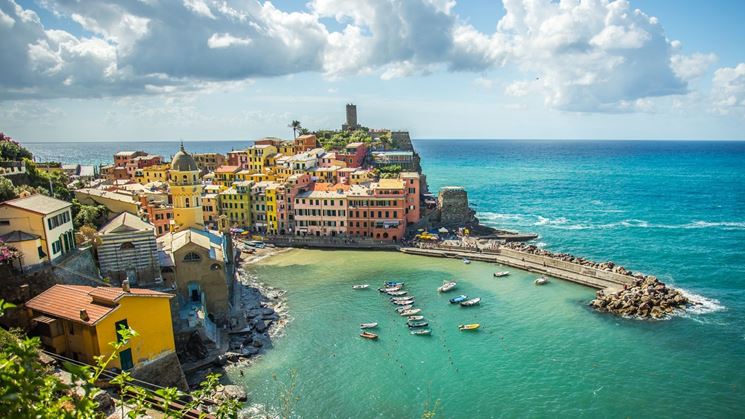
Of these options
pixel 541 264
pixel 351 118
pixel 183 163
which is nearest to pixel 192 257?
pixel 183 163

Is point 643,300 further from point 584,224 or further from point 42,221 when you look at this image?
point 42,221

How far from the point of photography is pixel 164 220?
2672 inches

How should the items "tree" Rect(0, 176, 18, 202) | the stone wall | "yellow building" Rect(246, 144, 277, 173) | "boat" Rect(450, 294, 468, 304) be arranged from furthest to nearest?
"yellow building" Rect(246, 144, 277, 173), "boat" Rect(450, 294, 468, 304), "tree" Rect(0, 176, 18, 202), the stone wall

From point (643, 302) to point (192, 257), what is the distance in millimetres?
45941

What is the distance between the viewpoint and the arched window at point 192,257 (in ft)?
144

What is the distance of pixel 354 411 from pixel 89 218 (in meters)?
32.9

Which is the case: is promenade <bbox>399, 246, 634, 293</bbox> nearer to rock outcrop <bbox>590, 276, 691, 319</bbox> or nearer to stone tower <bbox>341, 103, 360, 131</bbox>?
rock outcrop <bbox>590, 276, 691, 319</bbox>

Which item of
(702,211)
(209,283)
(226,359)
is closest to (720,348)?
(226,359)

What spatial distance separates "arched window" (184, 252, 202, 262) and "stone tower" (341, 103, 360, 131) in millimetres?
113627

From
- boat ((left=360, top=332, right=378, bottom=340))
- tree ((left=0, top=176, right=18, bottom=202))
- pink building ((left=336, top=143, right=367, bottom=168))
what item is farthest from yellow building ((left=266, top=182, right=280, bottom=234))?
tree ((left=0, top=176, right=18, bottom=202))

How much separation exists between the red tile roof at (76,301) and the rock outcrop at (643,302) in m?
44.0

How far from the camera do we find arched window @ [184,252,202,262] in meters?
43.8

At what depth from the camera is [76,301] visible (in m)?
30.4

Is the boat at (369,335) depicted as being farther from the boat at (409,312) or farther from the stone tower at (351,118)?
the stone tower at (351,118)
